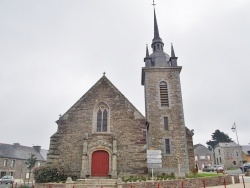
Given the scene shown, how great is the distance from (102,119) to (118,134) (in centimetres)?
184

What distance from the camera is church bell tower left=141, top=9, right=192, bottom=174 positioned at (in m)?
17.9

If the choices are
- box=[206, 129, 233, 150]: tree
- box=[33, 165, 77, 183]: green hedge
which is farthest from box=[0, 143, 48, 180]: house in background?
box=[206, 129, 233, 150]: tree

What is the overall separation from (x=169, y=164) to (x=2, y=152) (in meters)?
34.5

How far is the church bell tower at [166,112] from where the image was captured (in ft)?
58.8

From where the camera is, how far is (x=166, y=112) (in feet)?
64.5

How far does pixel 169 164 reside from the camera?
17.7 metres

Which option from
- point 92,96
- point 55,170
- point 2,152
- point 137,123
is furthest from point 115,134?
point 2,152

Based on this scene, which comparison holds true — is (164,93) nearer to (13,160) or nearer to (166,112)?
(166,112)

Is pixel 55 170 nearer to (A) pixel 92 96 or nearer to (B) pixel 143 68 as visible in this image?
(A) pixel 92 96

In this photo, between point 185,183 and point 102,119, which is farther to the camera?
point 102,119

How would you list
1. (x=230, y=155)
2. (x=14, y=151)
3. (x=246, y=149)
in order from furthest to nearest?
(x=230, y=155)
(x=246, y=149)
(x=14, y=151)

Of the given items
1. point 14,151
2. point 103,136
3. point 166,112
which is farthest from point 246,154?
point 14,151

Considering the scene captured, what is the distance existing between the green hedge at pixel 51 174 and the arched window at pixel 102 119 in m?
3.77

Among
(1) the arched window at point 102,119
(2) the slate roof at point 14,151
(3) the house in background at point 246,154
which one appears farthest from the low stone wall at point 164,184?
(3) the house in background at point 246,154
